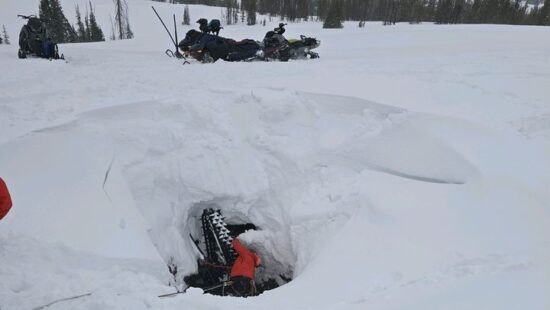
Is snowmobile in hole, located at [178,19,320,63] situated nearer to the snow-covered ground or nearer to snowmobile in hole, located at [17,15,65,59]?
the snow-covered ground

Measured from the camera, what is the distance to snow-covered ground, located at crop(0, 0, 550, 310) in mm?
3363

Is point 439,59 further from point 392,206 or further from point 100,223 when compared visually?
point 100,223

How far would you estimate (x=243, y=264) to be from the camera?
4.83 metres

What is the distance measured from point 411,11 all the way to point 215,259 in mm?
53153

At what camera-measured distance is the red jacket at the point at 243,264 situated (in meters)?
4.72

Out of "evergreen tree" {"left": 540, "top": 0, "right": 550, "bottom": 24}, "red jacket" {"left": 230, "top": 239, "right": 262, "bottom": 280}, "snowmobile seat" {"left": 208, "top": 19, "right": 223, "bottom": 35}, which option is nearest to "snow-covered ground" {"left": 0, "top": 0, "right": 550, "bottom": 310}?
"red jacket" {"left": 230, "top": 239, "right": 262, "bottom": 280}

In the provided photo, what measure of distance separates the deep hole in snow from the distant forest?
97.8 ft

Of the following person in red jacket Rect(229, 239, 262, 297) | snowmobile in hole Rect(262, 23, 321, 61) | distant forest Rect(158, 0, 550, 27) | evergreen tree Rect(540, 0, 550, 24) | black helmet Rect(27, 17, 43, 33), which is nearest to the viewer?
person in red jacket Rect(229, 239, 262, 297)

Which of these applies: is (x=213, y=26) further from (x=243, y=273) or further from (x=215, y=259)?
(x=243, y=273)

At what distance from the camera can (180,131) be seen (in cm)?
551

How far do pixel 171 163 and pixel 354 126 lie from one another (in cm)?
291

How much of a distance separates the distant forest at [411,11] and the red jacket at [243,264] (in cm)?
3023

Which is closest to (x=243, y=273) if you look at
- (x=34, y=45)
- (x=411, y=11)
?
(x=34, y=45)

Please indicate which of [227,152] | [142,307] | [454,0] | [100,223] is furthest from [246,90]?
[454,0]
